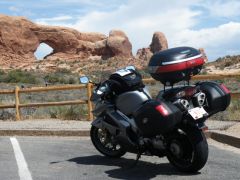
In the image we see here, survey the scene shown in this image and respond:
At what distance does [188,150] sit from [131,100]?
1.12 metres

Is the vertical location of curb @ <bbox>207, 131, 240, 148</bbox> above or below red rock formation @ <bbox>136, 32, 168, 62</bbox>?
below

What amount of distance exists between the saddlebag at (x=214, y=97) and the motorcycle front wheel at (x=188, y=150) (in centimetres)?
37

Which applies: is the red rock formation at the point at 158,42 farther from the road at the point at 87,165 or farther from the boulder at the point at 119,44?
the road at the point at 87,165

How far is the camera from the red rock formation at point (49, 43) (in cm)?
8731

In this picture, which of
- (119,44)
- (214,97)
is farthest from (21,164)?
(119,44)

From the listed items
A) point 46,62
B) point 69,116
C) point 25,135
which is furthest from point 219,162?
point 46,62

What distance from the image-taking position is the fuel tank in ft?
23.3

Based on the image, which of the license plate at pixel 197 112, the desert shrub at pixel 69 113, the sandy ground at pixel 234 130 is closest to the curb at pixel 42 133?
the desert shrub at pixel 69 113

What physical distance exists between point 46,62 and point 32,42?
513cm

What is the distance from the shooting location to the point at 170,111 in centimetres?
621

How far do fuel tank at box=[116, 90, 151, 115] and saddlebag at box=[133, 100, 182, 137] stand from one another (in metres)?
0.54

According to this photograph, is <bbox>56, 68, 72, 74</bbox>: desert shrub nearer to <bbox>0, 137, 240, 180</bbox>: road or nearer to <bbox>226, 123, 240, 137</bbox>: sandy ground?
<bbox>226, 123, 240, 137</bbox>: sandy ground

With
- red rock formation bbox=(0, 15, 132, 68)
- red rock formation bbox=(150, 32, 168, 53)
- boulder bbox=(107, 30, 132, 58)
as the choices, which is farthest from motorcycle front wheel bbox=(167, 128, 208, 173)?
red rock formation bbox=(150, 32, 168, 53)

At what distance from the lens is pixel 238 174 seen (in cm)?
663
